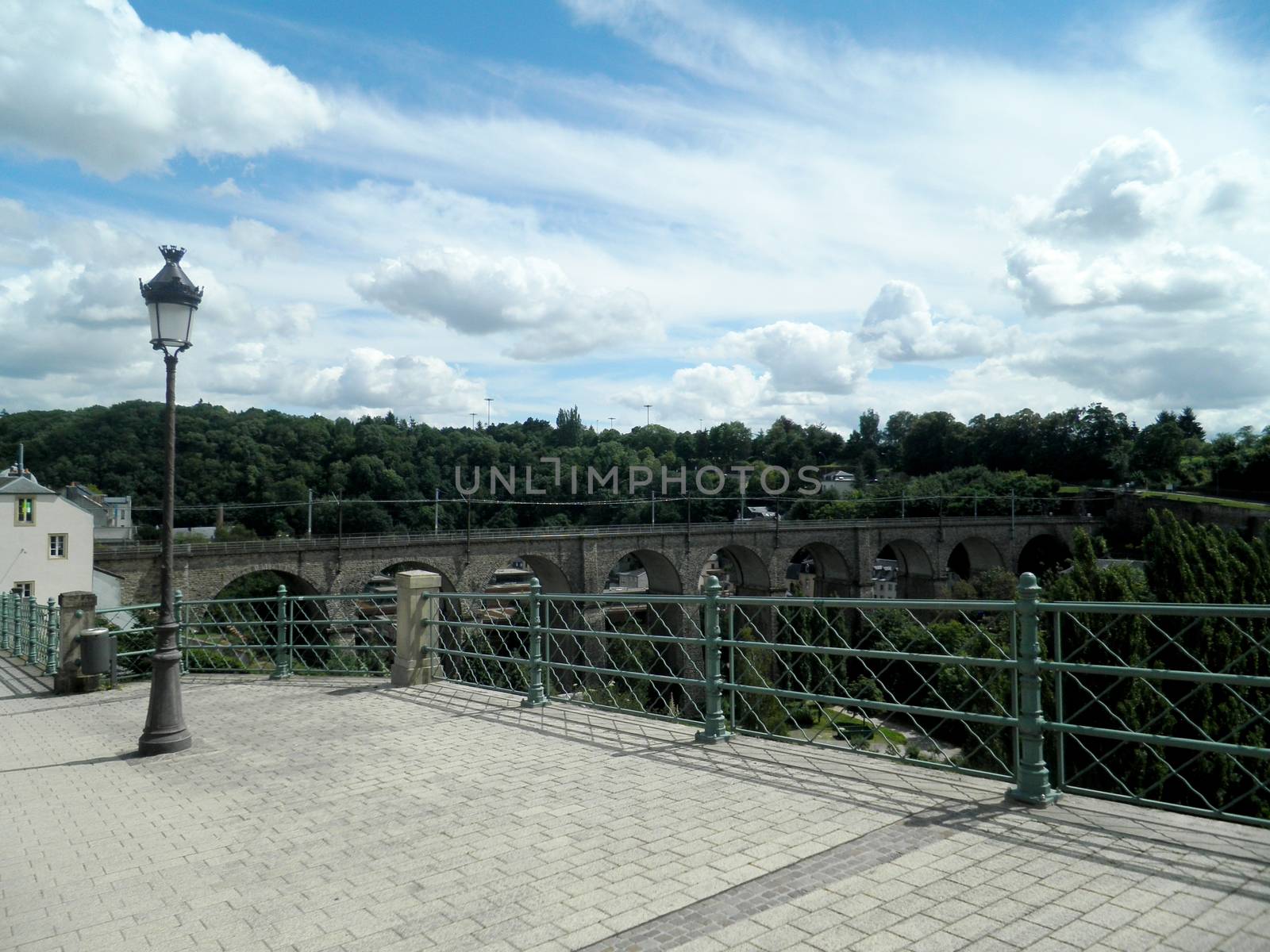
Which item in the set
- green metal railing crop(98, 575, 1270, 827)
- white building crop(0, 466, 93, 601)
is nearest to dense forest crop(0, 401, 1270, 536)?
white building crop(0, 466, 93, 601)

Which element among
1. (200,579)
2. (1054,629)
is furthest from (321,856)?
(200,579)

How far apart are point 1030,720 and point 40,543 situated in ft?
104

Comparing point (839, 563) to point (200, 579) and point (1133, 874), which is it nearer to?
point (200, 579)

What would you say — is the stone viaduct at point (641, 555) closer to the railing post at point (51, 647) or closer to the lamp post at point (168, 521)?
the railing post at point (51, 647)

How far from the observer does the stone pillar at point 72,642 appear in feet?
28.5

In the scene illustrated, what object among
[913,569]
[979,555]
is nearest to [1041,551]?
[979,555]

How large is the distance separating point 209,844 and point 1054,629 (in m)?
3.89

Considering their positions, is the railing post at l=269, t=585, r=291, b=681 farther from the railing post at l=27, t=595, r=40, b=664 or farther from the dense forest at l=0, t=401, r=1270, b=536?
the dense forest at l=0, t=401, r=1270, b=536

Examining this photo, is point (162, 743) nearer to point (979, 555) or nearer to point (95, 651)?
point (95, 651)

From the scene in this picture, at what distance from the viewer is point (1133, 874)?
293cm

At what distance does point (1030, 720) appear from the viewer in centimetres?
368

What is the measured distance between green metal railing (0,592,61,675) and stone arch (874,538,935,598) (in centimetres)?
4344

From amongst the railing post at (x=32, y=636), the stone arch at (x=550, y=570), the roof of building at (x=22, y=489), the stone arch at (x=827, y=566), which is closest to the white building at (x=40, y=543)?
the roof of building at (x=22, y=489)

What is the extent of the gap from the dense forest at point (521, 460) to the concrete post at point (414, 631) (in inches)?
1196
